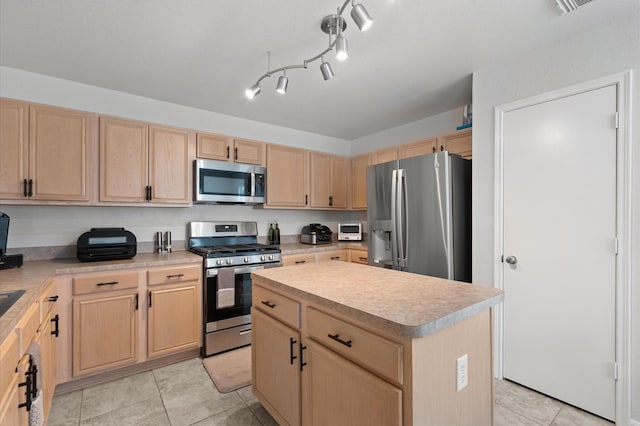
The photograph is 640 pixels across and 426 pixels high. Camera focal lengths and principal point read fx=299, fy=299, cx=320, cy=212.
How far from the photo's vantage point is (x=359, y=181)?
13.6ft

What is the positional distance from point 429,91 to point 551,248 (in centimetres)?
168

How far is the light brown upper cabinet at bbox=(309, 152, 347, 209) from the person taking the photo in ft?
12.9

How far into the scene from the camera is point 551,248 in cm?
208

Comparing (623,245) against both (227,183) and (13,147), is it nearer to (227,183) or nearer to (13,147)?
(227,183)

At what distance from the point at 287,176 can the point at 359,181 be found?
106cm

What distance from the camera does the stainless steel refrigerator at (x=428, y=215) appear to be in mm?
2477

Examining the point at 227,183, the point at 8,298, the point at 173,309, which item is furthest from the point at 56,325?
the point at 227,183

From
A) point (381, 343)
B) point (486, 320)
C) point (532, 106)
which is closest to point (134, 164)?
point (381, 343)

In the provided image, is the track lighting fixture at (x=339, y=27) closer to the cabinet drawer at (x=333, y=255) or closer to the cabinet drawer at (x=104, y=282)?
the cabinet drawer at (x=104, y=282)

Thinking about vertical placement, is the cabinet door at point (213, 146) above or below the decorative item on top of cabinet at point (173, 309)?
above

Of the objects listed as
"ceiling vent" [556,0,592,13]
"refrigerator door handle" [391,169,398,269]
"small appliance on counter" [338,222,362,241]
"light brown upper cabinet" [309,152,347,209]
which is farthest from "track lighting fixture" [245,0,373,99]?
"small appliance on counter" [338,222,362,241]

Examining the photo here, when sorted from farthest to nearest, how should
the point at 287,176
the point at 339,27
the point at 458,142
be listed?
the point at 287,176 → the point at 458,142 → the point at 339,27

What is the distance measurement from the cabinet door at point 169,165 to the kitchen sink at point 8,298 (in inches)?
54.7

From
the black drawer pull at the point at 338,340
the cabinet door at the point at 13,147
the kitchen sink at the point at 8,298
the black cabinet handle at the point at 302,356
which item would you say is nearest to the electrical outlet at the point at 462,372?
the black drawer pull at the point at 338,340
